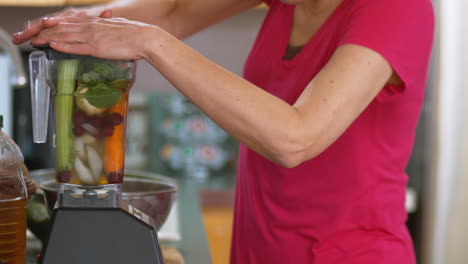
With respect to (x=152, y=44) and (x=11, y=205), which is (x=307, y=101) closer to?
(x=152, y=44)

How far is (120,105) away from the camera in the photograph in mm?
930

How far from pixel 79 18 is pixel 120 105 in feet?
0.53

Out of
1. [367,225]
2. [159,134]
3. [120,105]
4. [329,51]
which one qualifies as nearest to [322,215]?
[367,225]

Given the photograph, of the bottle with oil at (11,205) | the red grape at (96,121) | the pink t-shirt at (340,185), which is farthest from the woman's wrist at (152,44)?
the pink t-shirt at (340,185)

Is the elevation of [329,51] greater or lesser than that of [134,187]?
greater

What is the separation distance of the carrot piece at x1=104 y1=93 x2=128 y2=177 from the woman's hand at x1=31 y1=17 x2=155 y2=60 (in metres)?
0.06

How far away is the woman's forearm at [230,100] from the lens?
3.05ft

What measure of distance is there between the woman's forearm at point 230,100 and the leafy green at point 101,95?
0.07 m

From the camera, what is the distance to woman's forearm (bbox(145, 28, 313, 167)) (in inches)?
36.6

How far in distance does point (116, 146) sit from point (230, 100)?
0.56 feet

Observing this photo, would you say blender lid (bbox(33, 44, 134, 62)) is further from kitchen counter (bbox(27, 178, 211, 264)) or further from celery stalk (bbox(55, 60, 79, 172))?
kitchen counter (bbox(27, 178, 211, 264))

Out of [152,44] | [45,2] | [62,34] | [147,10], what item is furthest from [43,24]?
[45,2]

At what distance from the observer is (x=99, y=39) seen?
906mm

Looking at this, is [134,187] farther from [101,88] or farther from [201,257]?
[101,88]
